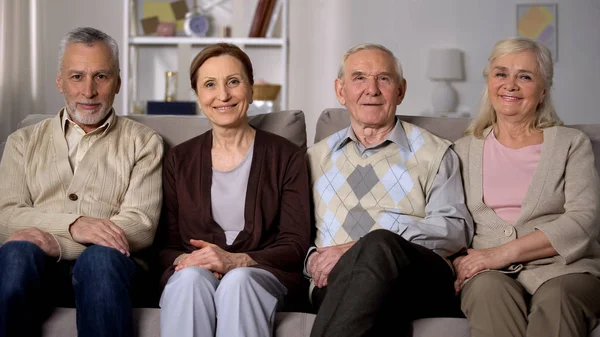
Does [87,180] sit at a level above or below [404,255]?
above

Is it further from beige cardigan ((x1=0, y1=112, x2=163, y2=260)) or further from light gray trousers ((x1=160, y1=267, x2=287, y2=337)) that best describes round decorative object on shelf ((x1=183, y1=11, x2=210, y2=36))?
light gray trousers ((x1=160, y1=267, x2=287, y2=337))

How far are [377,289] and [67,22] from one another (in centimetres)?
414

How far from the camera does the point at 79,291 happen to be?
6.74 ft

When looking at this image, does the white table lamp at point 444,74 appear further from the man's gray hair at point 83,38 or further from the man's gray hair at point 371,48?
the man's gray hair at point 83,38

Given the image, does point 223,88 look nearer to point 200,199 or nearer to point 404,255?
point 200,199

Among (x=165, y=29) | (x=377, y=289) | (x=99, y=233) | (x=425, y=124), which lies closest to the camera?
(x=377, y=289)

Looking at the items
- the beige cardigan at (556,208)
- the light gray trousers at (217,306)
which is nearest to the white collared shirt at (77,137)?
the light gray trousers at (217,306)

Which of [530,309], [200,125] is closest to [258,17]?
[200,125]

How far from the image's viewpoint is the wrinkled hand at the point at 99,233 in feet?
7.27

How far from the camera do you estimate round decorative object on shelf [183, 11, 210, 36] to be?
5039mm

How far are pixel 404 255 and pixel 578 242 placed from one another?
1.82 feet

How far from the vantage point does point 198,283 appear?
78.9 inches

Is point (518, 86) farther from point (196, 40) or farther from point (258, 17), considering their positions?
point (196, 40)

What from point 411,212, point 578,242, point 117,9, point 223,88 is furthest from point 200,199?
point 117,9
